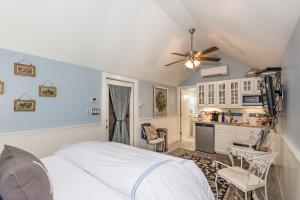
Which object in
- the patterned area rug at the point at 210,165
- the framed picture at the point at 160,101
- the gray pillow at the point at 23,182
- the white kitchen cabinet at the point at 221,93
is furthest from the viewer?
the framed picture at the point at 160,101

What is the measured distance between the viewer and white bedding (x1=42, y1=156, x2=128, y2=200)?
1.07m

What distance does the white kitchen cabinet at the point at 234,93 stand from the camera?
423 cm

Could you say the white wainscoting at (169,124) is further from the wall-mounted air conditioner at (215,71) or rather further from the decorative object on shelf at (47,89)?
the decorative object on shelf at (47,89)

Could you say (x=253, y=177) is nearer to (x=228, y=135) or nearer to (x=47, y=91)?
(x=228, y=135)

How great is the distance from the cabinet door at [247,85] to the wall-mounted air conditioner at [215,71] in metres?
0.62

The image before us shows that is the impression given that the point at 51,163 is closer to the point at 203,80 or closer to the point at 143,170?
the point at 143,170

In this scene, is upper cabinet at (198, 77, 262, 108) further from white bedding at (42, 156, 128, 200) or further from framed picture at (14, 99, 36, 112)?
framed picture at (14, 99, 36, 112)

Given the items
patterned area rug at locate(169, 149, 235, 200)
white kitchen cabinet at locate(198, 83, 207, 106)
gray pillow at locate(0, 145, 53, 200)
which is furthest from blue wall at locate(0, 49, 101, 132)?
white kitchen cabinet at locate(198, 83, 207, 106)

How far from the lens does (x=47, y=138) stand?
2475mm

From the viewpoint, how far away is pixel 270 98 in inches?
89.2

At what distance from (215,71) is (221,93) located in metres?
0.72

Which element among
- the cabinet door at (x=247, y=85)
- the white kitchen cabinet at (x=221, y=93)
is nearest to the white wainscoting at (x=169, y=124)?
the white kitchen cabinet at (x=221, y=93)

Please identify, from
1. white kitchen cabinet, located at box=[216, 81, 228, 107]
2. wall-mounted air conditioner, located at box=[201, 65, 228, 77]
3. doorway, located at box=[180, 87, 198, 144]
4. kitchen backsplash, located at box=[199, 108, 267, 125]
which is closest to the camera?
kitchen backsplash, located at box=[199, 108, 267, 125]

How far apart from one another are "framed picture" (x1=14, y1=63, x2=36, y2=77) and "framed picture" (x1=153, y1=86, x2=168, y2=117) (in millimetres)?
3111
